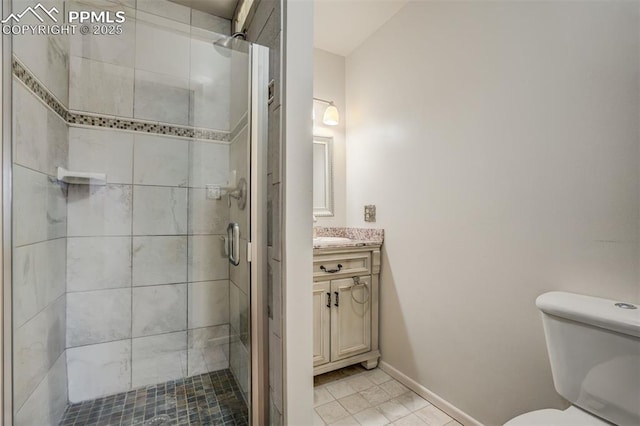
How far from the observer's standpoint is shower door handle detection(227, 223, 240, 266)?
136 centimetres

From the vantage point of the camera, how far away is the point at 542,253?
1.19m

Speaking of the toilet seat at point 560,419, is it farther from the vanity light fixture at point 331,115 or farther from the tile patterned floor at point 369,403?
the vanity light fixture at point 331,115

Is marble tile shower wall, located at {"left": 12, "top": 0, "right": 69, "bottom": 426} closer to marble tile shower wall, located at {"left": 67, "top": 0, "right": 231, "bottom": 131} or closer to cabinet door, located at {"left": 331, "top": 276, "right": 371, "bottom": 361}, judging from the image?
marble tile shower wall, located at {"left": 67, "top": 0, "right": 231, "bottom": 131}

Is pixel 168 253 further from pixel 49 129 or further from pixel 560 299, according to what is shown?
pixel 560 299

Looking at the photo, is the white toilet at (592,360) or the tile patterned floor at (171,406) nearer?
the white toilet at (592,360)

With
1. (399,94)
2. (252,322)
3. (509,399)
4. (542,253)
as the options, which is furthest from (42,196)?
(509,399)

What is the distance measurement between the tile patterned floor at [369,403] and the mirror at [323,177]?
1.22m

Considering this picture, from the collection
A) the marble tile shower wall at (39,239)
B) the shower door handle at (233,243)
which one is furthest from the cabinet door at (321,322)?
the marble tile shower wall at (39,239)

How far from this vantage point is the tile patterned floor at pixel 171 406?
129cm

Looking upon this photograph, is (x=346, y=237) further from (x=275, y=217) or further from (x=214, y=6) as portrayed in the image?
(x=214, y=6)

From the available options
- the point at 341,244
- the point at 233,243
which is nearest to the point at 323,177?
the point at 341,244

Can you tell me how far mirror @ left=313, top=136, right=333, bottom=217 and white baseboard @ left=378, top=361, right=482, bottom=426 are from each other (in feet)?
4.04

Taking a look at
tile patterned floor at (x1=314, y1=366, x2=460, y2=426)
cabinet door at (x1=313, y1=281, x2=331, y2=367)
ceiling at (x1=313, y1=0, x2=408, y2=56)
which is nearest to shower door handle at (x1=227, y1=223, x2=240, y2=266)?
cabinet door at (x1=313, y1=281, x2=331, y2=367)

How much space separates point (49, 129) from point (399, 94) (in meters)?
1.90
